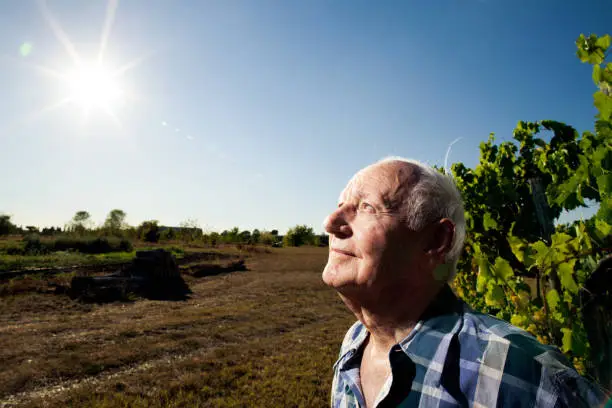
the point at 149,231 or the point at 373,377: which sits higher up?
the point at 149,231

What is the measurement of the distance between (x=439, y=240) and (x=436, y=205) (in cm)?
17

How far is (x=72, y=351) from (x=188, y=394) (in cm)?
328

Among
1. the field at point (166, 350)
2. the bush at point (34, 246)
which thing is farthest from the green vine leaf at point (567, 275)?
the bush at point (34, 246)

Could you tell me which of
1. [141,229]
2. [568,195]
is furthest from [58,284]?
[141,229]

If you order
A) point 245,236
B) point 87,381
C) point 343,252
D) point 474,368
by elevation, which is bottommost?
point 87,381

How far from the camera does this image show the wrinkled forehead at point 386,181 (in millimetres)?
1681

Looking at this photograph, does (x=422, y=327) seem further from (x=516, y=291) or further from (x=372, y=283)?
(x=516, y=291)

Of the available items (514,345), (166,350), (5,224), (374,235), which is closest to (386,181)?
(374,235)

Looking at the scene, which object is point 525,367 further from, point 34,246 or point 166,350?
point 34,246

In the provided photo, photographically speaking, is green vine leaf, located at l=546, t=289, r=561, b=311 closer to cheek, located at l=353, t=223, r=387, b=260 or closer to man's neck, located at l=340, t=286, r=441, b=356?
man's neck, located at l=340, t=286, r=441, b=356

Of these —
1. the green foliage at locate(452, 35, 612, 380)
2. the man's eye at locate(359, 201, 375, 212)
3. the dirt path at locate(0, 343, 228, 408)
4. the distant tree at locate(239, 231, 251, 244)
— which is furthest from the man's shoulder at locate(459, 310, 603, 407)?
the distant tree at locate(239, 231, 251, 244)

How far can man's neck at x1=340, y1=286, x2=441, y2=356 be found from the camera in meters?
1.58

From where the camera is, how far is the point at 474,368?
48.1 inches

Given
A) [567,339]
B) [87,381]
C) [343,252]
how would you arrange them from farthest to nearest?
[87,381]
[567,339]
[343,252]
